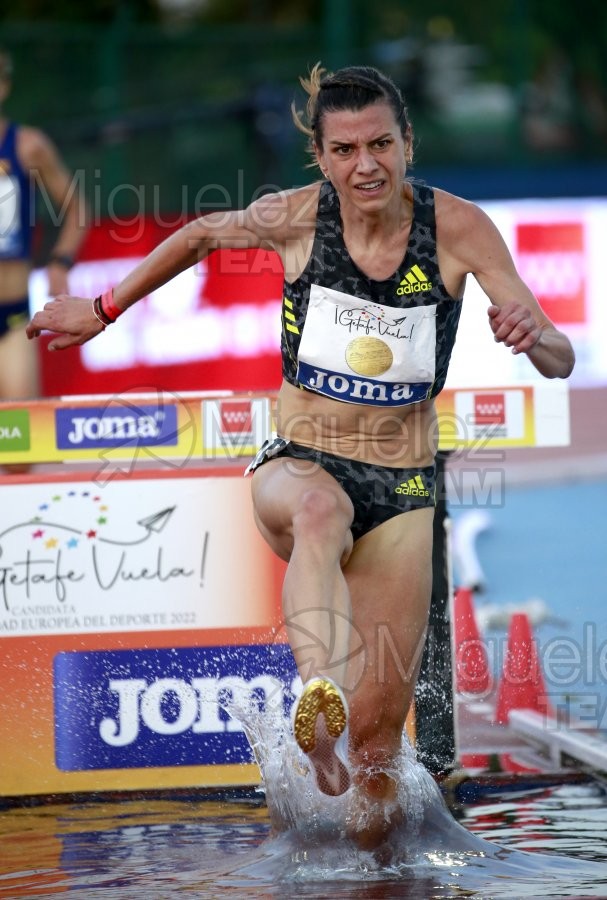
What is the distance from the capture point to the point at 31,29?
14.7m

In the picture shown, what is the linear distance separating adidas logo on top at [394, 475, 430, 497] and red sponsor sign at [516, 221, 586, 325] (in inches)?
294

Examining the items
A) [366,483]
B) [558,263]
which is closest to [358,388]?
[366,483]

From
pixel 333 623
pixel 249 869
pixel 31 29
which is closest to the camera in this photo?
pixel 333 623

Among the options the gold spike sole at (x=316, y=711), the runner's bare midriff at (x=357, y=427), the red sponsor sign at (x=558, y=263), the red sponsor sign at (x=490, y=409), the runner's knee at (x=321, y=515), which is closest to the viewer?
the gold spike sole at (x=316, y=711)

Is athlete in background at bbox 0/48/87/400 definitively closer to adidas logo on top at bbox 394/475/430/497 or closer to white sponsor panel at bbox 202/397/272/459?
white sponsor panel at bbox 202/397/272/459

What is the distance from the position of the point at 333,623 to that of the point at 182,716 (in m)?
1.53

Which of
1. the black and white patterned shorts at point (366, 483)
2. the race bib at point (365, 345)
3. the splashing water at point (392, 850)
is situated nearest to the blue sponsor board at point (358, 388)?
the race bib at point (365, 345)

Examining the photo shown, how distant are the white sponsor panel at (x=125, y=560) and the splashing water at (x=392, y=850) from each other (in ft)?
2.66

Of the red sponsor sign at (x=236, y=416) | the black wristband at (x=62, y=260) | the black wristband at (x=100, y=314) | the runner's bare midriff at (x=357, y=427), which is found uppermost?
the black wristband at (x=62, y=260)

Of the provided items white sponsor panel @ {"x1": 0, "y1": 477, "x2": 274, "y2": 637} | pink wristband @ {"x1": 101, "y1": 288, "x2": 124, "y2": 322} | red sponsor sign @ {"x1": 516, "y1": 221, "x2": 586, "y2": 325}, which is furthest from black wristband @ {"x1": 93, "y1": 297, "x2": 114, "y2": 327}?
red sponsor sign @ {"x1": 516, "y1": 221, "x2": 586, "y2": 325}

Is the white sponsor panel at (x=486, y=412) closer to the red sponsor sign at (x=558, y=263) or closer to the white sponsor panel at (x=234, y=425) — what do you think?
the white sponsor panel at (x=234, y=425)

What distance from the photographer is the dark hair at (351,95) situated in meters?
4.24

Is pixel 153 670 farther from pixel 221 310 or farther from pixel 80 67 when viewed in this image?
pixel 80 67

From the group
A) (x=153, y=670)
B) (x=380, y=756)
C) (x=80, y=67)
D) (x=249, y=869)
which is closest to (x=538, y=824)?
(x=380, y=756)
